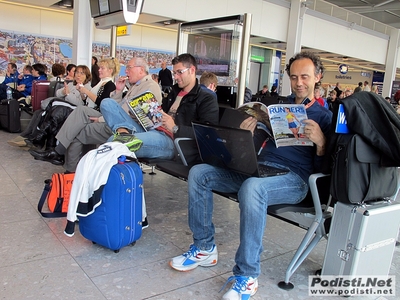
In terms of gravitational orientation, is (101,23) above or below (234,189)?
above

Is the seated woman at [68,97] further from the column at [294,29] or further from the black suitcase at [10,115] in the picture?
the column at [294,29]

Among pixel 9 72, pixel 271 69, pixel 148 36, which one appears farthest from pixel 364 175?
pixel 271 69

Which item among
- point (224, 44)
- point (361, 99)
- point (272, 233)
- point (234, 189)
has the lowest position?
Result: point (272, 233)

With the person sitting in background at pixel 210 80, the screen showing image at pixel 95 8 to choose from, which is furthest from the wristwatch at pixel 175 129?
the screen showing image at pixel 95 8

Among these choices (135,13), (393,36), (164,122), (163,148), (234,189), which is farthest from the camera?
(393,36)

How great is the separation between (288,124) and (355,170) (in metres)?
0.40

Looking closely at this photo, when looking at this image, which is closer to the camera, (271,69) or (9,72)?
(9,72)

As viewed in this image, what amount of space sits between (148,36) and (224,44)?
29.8 feet

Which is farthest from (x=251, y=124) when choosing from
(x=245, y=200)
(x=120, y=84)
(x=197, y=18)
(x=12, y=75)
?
(x=197, y=18)

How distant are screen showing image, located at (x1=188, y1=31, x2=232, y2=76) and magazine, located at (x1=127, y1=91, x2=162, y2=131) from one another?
2016mm

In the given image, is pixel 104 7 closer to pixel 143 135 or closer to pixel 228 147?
pixel 143 135

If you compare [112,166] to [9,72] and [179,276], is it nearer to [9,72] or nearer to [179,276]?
[179,276]

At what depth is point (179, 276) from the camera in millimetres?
2070

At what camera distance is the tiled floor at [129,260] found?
6.20ft
